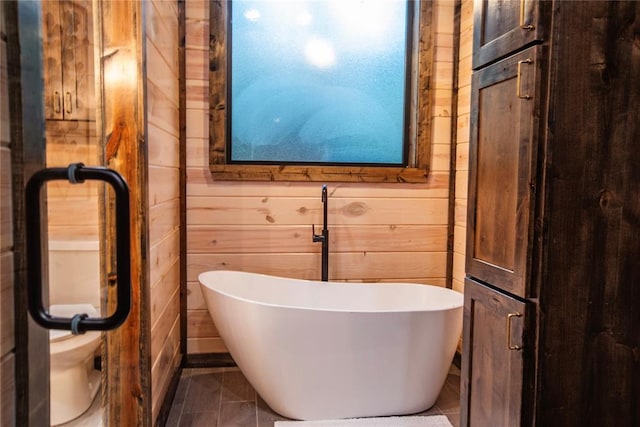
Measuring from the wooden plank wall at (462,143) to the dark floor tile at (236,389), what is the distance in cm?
141

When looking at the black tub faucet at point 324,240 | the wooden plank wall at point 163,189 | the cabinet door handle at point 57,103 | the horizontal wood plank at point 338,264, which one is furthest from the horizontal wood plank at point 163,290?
the cabinet door handle at point 57,103

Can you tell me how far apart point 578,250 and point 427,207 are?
1663 mm

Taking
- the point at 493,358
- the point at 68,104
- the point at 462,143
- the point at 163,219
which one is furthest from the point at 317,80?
the point at 493,358

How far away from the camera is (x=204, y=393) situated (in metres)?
2.47

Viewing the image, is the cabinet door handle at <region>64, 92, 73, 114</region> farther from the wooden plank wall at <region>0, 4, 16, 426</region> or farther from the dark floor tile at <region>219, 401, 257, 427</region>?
the dark floor tile at <region>219, 401, 257, 427</region>

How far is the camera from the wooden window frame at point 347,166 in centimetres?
269

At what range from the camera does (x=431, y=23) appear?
2.81 meters

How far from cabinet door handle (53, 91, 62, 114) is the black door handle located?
510 millimetres

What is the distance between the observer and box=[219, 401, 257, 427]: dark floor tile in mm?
2174

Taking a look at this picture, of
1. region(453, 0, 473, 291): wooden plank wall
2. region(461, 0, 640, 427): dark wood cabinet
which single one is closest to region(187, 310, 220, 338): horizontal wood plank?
region(453, 0, 473, 291): wooden plank wall

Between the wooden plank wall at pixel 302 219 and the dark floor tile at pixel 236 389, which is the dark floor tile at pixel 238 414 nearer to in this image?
the dark floor tile at pixel 236 389

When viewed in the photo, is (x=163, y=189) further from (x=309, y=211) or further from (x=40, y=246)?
(x=40, y=246)

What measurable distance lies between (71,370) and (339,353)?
114 centimetres

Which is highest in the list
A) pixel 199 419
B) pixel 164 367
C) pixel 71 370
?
pixel 71 370
